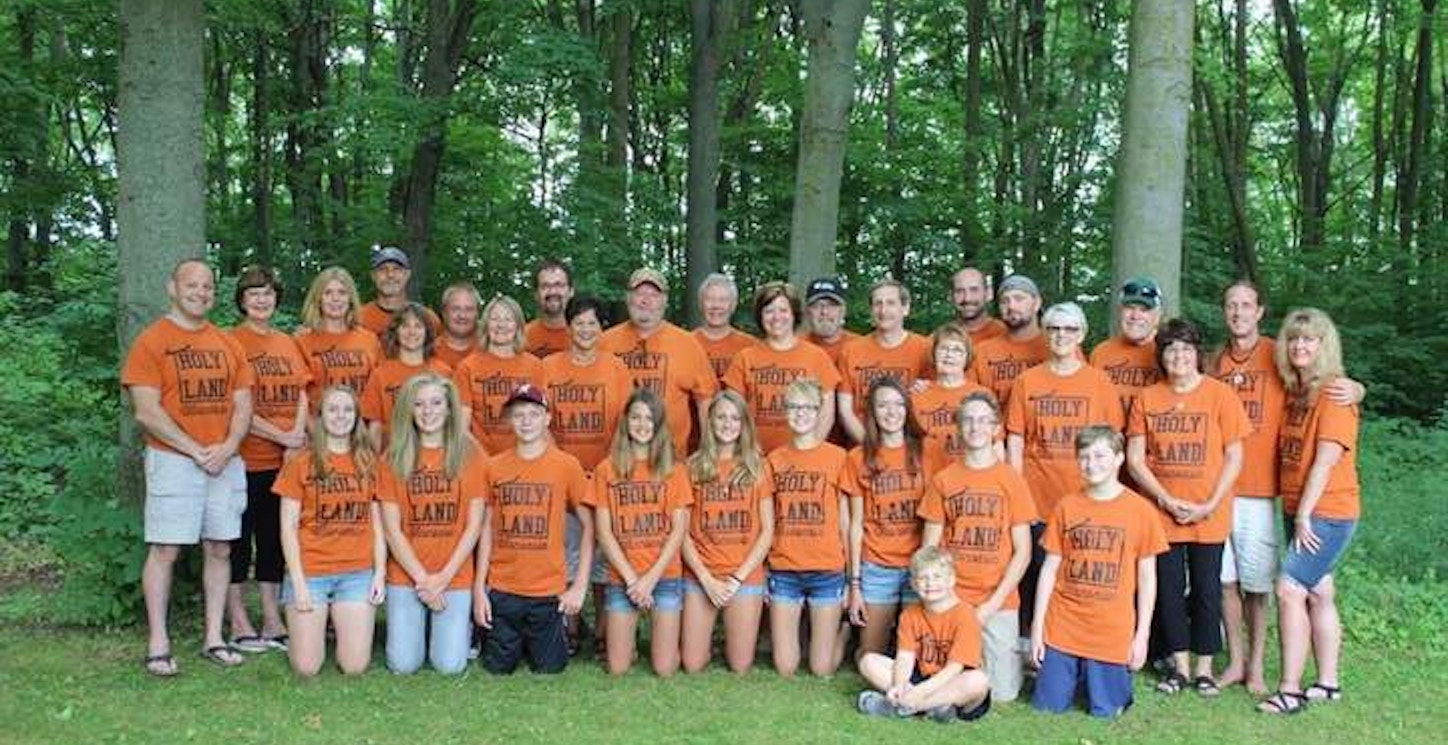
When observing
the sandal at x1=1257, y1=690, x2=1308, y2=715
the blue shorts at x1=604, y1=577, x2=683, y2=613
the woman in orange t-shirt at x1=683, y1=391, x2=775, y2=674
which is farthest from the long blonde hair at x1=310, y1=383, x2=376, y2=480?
the sandal at x1=1257, y1=690, x2=1308, y2=715

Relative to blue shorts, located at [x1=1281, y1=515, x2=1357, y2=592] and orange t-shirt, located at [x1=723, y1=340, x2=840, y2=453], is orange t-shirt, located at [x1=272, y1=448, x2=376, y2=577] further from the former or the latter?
blue shorts, located at [x1=1281, y1=515, x2=1357, y2=592]

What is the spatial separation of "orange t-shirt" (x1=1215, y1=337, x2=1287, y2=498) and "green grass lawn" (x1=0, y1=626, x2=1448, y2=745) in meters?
1.04

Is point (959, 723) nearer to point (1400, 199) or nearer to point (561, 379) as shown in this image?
point (561, 379)

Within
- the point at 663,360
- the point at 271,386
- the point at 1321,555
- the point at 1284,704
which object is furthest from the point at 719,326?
the point at 1284,704

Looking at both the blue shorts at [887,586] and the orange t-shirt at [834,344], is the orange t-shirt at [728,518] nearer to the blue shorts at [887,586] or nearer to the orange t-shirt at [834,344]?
the blue shorts at [887,586]

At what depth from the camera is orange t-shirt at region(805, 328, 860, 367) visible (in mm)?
6523

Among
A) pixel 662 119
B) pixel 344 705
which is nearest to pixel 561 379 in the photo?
pixel 344 705

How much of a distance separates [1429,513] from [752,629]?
566 cm

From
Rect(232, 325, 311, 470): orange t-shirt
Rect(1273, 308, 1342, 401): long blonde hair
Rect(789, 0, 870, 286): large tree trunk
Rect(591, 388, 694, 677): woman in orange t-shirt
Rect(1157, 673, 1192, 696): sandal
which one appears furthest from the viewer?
Rect(789, 0, 870, 286): large tree trunk

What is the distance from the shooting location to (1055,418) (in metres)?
5.75

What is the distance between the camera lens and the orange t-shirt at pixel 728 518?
19.5ft

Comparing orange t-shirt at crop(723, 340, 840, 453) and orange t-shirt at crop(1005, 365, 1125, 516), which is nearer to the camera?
orange t-shirt at crop(1005, 365, 1125, 516)

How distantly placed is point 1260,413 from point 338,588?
4.63m

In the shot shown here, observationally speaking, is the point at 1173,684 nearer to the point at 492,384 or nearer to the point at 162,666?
the point at 492,384
